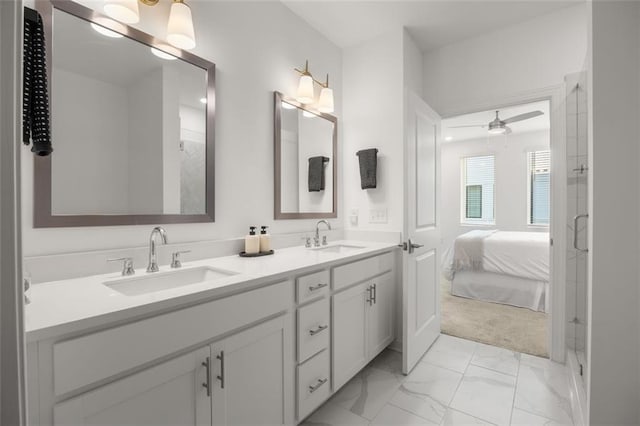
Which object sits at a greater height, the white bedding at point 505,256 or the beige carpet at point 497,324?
→ the white bedding at point 505,256

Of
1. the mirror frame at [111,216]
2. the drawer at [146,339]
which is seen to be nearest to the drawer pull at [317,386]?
the drawer at [146,339]

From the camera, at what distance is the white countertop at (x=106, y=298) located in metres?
0.72

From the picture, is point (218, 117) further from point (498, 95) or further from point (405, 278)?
point (498, 95)

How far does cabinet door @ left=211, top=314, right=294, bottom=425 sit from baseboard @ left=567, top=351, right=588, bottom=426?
138cm

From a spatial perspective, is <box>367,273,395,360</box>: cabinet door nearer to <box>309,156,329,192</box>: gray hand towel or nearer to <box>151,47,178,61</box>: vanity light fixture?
<box>309,156,329,192</box>: gray hand towel

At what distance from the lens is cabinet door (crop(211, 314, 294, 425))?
1.05 meters

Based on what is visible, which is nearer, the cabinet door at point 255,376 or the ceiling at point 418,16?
the cabinet door at point 255,376

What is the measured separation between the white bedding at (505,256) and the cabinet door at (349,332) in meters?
2.32

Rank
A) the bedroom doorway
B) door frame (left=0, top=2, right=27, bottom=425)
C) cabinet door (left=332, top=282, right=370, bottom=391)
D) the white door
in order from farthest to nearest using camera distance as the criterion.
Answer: the bedroom doorway → the white door → cabinet door (left=332, top=282, right=370, bottom=391) → door frame (left=0, top=2, right=27, bottom=425)

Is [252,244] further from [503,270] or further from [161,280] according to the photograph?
[503,270]

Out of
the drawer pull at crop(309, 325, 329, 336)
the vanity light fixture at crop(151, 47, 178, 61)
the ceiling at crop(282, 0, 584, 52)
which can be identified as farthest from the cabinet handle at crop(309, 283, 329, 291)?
the ceiling at crop(282, 0, 584, 52)

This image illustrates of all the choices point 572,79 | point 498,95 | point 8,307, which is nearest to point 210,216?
point 8,307

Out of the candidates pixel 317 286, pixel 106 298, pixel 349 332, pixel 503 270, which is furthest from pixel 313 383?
pixel 503 270

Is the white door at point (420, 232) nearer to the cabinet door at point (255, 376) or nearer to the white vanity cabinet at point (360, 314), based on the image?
the white vanity cabinet at point (360, 314)
